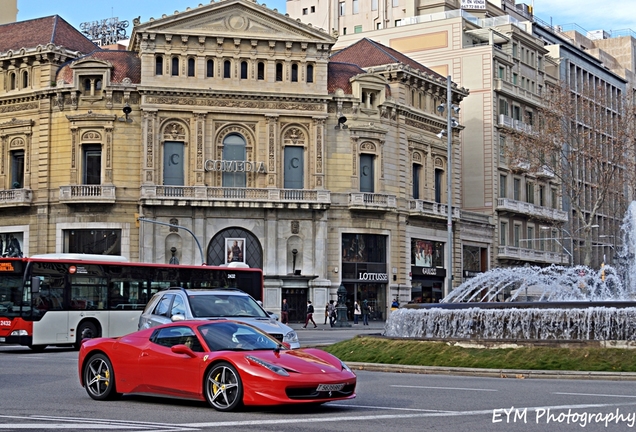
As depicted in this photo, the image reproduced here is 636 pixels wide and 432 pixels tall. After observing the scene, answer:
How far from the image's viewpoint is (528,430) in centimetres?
1121

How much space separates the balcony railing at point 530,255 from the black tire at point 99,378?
2436 inches

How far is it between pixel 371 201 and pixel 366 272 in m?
4.40

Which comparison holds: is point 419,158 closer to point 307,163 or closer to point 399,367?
point 307,163

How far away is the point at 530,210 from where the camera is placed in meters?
78.2

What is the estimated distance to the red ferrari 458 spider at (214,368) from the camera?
1243 centimetres

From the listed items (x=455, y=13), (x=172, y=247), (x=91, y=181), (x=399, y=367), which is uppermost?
(x=455, y=13)

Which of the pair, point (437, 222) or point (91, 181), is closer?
point (91, 181)

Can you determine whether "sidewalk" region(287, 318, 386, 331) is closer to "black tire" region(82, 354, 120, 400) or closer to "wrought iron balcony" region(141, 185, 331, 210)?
"wrought iron balcony" region(141, 185, 331, 210)

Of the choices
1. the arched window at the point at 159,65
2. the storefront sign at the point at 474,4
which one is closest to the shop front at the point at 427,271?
the arched window at the point at 159,65

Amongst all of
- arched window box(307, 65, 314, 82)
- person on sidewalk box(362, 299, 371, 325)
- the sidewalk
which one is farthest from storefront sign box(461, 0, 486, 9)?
the sidewalk

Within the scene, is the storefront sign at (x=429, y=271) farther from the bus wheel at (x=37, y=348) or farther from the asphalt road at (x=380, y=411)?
the asphalt road at (x=380, y=411)

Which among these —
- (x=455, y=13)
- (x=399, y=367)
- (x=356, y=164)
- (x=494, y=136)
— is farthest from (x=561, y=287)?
(x=455, y=13)

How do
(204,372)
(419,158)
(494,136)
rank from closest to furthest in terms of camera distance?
(204,372) < (419,158) < (494,136)

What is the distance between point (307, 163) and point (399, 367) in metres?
39.4
